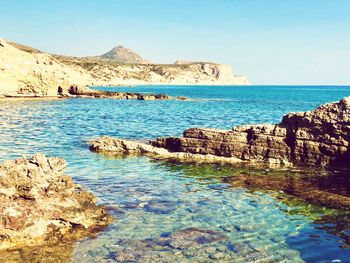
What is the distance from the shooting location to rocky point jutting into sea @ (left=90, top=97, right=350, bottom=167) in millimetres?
18953

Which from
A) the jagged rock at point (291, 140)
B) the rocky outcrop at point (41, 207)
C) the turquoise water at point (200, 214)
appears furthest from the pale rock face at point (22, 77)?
the rocky outcrop at point (41, 207)

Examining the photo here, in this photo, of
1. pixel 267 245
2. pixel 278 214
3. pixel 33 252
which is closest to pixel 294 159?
pixel 278 214

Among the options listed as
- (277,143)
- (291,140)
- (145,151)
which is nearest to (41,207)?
(145,151)

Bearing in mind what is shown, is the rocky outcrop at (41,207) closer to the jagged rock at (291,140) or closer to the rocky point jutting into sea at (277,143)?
the rocky point jutting into sea at (277,143)

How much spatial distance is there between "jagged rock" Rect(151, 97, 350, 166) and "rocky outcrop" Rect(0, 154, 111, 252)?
11.0m

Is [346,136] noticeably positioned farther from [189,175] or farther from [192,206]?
[192,206]

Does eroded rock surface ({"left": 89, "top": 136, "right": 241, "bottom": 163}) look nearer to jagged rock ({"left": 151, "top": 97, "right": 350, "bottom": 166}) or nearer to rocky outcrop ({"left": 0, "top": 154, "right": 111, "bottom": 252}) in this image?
jagged rock ({"left": 151, "top": 97, "right": 350, "bottom": 166})

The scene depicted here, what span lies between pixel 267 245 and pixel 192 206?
3526 millimetres

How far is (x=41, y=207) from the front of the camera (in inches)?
413

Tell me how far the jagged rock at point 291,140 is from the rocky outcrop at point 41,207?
1102 cm

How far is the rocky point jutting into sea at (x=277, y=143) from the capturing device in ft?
62.2

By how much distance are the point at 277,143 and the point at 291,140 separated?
719 mm

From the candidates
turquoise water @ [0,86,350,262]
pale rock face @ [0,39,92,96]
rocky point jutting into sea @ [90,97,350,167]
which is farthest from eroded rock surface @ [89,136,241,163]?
pale rock face @ [0,39,92,96]

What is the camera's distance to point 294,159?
2002 centimetres
